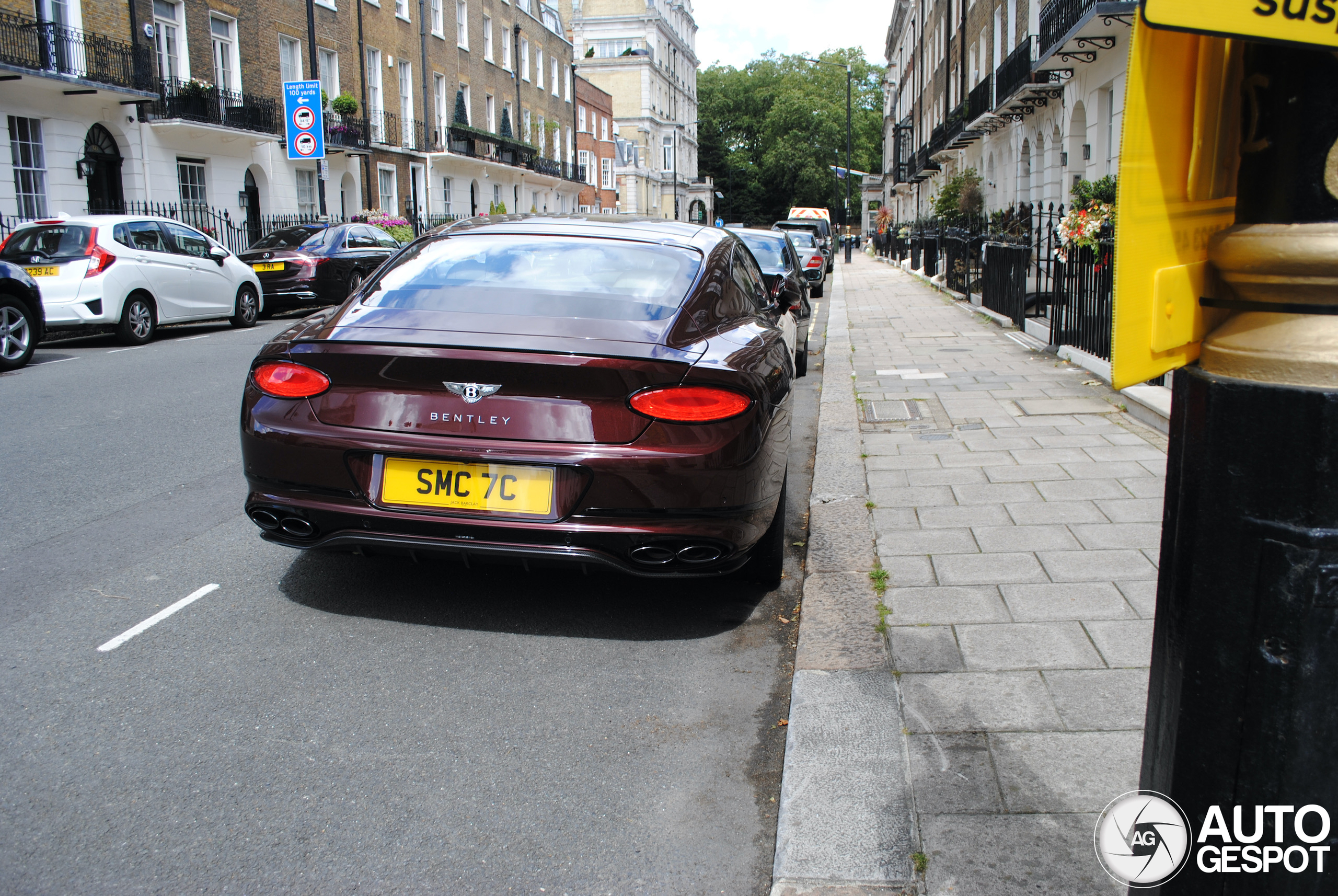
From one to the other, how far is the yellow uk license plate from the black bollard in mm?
2364

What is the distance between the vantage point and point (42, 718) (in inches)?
121

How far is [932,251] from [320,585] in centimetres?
2421

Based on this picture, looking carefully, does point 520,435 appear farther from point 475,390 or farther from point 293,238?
point 293,238

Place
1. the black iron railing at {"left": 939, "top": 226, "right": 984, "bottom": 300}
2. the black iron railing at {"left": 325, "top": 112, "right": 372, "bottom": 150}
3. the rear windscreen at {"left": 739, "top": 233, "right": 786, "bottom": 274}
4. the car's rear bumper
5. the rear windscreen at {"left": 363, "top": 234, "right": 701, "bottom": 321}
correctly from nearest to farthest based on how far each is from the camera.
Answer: the car's rear bumper → the rear windscreen at {"left": 363, "top": 234, "right": 701, "bottom": 321} → the rear windscreen at {"left": 739, "top": 233, "right": 786, "bottom": 274} → the black iron railing at {"left": 939, "top": 226, "right": 984, "bottom": 300} → the black iron railing at {"left": 325, "top": 112, "right": 372, "bottom": 150}

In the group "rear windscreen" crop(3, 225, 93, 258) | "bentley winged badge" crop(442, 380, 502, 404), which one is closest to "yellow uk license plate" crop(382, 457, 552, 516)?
"bentley winged badge" crop(442, 380, 502, 404)

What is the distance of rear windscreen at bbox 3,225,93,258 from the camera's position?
41.8ft

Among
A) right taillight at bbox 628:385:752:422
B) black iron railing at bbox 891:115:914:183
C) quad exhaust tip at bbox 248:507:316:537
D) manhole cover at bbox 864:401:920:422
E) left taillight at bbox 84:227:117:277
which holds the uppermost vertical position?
black iron railing at bbox 891:115:914:183

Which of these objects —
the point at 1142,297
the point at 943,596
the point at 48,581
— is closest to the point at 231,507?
the point at 48,581

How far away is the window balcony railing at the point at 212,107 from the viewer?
23.9 meters

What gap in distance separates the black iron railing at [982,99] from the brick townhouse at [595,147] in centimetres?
3346

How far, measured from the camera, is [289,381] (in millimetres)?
3738

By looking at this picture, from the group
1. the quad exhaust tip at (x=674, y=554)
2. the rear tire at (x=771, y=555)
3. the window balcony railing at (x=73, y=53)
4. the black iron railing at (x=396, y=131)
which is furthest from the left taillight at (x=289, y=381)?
the black iron railing at (x=396, y=131)

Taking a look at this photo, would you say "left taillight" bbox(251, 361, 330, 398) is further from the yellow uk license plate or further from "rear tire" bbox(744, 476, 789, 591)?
"rear tire" bbox(744, 476, 789, 591)

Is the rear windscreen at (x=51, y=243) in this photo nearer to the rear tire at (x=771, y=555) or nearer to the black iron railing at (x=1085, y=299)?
the black iron railing at (x=1085, y=299)
